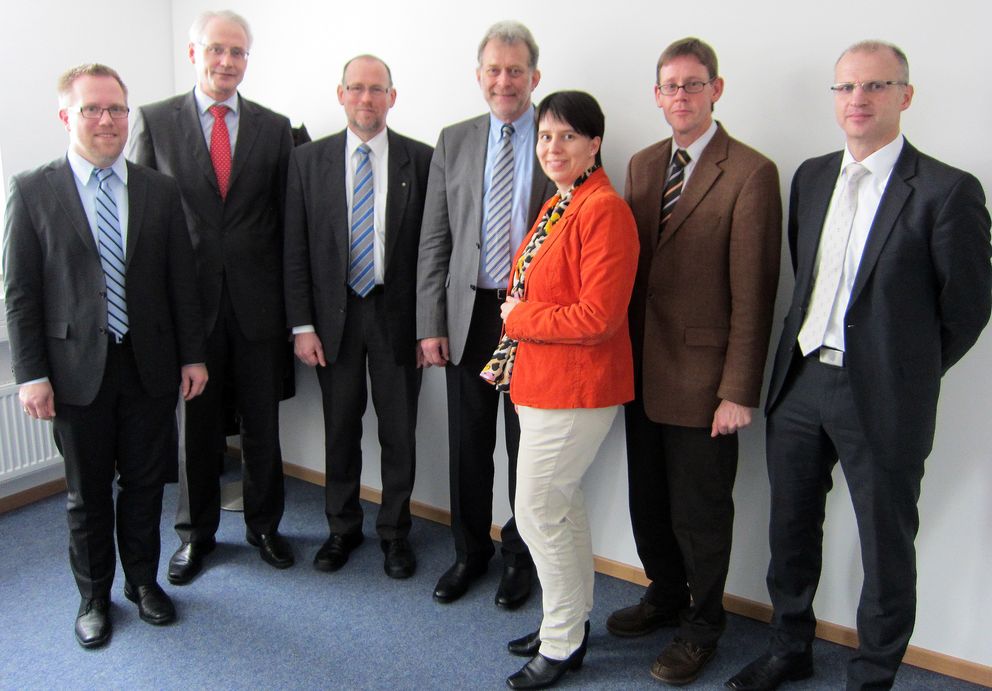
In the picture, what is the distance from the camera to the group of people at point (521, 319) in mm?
1943

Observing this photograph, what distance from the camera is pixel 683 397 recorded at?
216 cm

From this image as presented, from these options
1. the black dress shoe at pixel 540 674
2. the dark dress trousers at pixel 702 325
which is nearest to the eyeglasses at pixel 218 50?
the dark dress trousers at pixel 702 325

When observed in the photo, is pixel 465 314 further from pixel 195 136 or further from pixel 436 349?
pixel 195 136

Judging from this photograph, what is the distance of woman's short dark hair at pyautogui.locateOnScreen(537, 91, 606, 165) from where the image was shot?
6.45 feet

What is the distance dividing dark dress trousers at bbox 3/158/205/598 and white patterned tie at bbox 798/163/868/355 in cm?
191

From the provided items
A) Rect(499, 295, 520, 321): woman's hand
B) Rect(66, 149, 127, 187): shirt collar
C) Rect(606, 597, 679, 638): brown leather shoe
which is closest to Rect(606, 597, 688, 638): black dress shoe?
Rect(606, 597, 679, 638): brown leather shoe

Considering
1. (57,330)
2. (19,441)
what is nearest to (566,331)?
(57,330)

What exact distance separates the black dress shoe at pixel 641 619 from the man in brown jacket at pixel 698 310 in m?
0.18

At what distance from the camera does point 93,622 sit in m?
2.45

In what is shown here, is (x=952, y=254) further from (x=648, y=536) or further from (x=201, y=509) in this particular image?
(x=201, y=509)

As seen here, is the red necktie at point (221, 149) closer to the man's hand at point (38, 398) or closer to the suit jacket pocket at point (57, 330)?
the suit jacket pocket at point (57, 330)

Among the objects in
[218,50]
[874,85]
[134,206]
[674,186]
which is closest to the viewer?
[874,85]

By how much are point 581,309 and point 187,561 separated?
1883 mm

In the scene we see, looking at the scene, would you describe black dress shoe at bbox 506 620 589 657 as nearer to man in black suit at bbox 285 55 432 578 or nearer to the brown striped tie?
man in black suit at bbox 285 55 432 578
